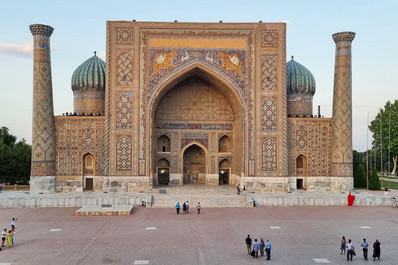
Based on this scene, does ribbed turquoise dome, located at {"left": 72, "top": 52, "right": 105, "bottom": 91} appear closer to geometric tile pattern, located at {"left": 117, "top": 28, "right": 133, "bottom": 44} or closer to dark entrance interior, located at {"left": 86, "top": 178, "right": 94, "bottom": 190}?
geometric tile pattern, located at {"left": 117, "top": 28, "right": 133, "bottom": 44}

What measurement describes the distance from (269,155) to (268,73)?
11.6 feet

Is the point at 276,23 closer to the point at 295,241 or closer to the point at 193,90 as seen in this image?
the point at 193,90

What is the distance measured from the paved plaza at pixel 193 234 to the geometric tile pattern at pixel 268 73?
18.9ft

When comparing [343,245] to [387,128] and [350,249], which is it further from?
[387,128]

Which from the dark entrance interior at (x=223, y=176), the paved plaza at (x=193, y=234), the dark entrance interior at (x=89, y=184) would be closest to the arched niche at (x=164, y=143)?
the dark entrance interior at (x=223, y=176)

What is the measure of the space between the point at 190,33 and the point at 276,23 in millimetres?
3798

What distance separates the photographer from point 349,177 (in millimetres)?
17984

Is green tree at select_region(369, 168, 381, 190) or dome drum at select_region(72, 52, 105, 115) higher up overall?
dome drum at select_region(72, 52, 105, 115)

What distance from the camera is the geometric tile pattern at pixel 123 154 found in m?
17.6

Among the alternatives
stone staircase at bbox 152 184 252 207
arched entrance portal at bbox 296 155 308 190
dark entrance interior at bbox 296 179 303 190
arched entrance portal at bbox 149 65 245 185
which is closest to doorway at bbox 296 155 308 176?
arched entrance portal at bbox 296 155 308 190

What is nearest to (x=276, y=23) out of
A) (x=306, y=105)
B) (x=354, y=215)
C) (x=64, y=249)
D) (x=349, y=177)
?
(x=306, y=105)

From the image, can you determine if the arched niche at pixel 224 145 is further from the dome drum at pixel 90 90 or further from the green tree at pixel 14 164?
the green tree at pixel 14 164

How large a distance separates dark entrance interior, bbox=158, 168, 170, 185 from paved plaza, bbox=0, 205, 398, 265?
5313mm

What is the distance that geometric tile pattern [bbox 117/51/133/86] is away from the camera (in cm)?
1777
